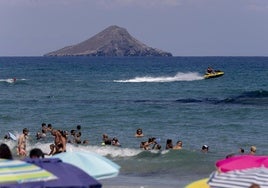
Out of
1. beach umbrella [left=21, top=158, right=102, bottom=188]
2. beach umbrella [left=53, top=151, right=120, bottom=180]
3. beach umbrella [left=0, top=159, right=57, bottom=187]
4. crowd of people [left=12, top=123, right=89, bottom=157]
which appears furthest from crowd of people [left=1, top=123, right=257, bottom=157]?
beach umbrella [left=0, top=159, right=57, bottom=187]

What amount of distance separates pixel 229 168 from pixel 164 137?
1790 cm

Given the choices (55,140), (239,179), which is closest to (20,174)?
(239,179)

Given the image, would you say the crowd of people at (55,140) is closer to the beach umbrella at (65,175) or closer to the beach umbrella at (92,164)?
the beach umbrella at (92,164)

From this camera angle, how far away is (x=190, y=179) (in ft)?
58.9

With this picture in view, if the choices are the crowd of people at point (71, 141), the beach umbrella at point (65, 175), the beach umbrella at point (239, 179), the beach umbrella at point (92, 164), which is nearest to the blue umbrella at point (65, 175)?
the beach umbrella at point (65, 175)

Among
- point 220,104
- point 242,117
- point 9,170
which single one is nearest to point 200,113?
point 242,117

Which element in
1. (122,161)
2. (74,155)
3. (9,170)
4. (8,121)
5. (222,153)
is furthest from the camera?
(8,121)

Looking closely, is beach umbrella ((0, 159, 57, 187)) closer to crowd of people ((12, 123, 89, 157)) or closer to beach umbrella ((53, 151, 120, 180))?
beach umbrella ((53, 151, 120, 180))

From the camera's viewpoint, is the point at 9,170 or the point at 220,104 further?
the point at 220,104

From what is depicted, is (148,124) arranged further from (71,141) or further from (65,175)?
(65,175)

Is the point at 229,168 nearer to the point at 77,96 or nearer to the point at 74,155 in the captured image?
the point at 74,155

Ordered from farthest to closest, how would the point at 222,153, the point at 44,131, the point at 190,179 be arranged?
the point at 44,131 < the point at 222,153 < the point at 190,179

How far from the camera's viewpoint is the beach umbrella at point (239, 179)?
9312 millimetres

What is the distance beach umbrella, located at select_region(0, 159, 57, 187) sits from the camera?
9305mm
